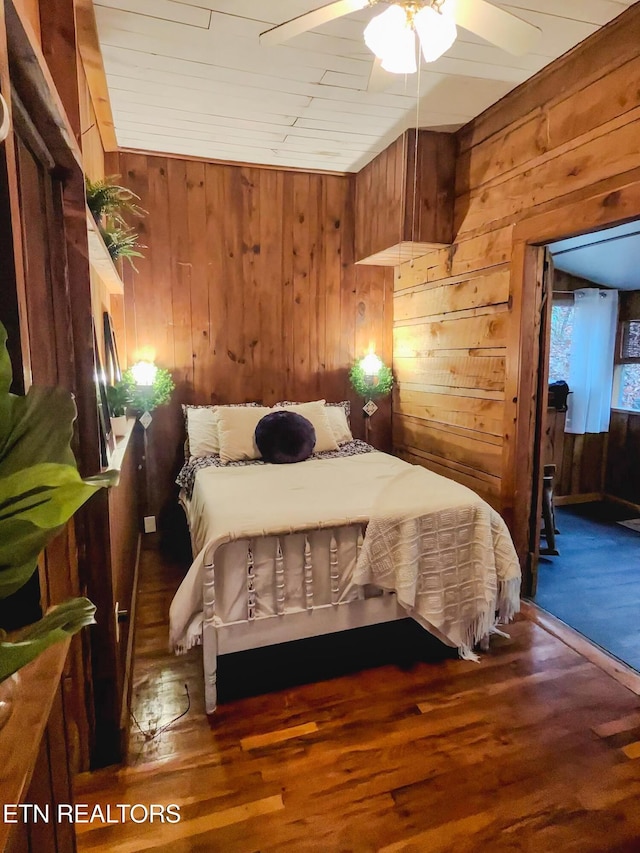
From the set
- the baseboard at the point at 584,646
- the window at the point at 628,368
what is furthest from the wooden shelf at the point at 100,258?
the window at the point at 628,368

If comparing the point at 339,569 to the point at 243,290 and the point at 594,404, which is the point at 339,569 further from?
the point at 594,404

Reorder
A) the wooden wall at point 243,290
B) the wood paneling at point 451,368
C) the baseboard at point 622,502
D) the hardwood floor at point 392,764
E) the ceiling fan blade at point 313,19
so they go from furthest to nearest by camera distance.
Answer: the baseboard at point 622,502, the wooden wall at point 243,290, the wood paneling at point 451,368, the ceiling fan blade at point 313,19, the hardwood floor at point 392,764

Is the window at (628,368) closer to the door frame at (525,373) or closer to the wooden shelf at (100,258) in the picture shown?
the door frame at (525,373)

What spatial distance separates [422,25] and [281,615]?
2.09 metres

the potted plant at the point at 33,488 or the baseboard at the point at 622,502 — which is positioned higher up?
the potted plant at the point at 33,488

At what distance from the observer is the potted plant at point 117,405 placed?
223 cm

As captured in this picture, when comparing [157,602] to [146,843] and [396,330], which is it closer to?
[146,843]

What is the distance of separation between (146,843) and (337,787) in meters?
0.57

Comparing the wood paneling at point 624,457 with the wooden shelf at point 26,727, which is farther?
the wood paneling at point 624,457

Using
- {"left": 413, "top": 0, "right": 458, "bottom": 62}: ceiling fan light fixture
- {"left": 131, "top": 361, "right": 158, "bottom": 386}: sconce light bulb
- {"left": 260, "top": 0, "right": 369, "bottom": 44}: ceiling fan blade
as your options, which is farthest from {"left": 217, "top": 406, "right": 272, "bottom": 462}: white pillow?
{"left": 413, "top": 0, "right": 458, "bottom": 62}: ceiling fan light fixture

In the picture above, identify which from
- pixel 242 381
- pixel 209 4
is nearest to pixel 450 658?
pixel 242 381

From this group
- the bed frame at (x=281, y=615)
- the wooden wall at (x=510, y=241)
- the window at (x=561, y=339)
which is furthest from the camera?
the window at (x=561, y=339)

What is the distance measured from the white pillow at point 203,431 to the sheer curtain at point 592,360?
121 inches

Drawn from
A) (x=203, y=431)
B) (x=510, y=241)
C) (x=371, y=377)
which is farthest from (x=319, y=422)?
(x=510, y=241)
